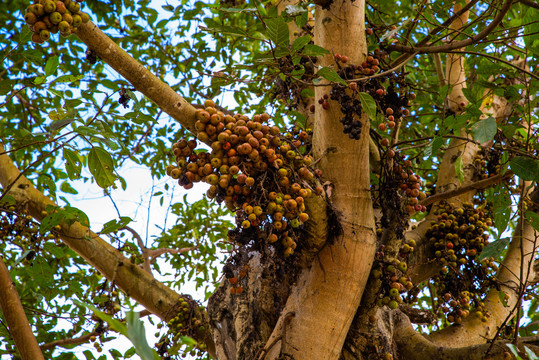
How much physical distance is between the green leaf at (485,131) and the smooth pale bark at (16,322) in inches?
70.2

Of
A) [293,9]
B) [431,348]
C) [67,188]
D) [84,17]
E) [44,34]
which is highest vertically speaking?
[67,188]

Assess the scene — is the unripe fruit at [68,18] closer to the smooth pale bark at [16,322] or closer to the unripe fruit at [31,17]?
the unripe fruit at [31,17]

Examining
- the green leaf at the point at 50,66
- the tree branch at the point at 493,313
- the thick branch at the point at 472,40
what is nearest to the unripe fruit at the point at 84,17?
the green leaf at the point at 50,66

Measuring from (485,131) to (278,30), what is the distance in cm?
81

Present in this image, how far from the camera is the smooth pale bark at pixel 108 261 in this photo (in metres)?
2.62

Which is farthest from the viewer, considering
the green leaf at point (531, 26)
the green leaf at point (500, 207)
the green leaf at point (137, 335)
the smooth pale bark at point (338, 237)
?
the green leaf at point (500, 207)

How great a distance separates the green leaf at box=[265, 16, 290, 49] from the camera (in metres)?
1.56

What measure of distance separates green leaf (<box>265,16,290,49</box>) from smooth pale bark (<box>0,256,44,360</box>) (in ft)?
4.75

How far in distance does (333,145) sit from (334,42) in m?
0.46

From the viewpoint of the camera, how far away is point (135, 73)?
5.07 feet

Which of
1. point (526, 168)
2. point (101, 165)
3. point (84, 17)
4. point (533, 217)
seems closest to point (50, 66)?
point (101, 165)

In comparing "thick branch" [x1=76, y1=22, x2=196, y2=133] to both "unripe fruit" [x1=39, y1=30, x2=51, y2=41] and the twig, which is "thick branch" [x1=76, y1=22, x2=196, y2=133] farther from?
the twig

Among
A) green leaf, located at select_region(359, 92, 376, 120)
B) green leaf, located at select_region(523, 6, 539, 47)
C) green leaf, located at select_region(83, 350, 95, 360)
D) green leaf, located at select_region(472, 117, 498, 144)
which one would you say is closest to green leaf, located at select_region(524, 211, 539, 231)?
green leaf, located at select_region(472, 117, 498, 144)

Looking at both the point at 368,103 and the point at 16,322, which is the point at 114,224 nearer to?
the point at 16,322
